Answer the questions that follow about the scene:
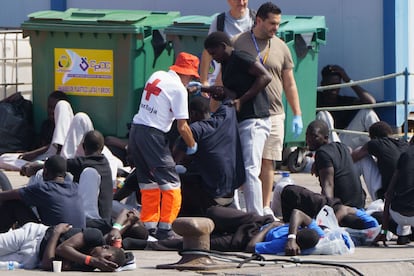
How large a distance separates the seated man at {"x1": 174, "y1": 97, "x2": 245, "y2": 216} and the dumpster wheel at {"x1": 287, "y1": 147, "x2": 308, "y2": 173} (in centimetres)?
403

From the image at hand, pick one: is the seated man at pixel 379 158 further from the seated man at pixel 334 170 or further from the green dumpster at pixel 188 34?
the green dumpster at pixel 188 34

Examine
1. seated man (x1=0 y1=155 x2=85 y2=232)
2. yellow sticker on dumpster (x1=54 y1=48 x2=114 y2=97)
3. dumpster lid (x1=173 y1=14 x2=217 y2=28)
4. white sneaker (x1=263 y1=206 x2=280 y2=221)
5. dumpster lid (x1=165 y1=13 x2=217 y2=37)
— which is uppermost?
dumpster lid (x1=173 y1=14 x2=217 y2=28)

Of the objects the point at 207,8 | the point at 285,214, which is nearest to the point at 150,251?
the point at 285,214

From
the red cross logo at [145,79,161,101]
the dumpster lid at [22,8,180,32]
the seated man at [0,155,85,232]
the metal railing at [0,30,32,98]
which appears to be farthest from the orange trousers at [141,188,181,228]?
the metal railing at [0,30,32,98]

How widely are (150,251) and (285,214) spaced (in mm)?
1143

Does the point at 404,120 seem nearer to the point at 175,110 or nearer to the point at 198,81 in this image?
the point at 198,81

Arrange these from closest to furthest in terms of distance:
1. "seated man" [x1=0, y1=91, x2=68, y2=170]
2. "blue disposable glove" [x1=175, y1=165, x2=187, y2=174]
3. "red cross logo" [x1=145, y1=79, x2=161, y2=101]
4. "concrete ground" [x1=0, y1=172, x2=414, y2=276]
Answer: "concrete ground" [x1=0, y1=172, x2=414, y2=276], "red cross logo" [x1=145, y1=79, x2=161, y2=101], "blue disposable glove" [x1=175, y1=165, x2=187, y2=174], "seated man" [x1=0, y1=91, x2=68, y2=170]

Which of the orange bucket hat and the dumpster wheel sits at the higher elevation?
the orange bucket hat

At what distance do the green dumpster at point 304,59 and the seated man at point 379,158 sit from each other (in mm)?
2998

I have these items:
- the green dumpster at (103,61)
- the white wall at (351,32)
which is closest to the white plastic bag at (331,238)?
the green dumpster at (103,61)

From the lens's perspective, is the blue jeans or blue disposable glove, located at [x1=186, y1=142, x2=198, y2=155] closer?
blue disposable glove, located at [x1=186, y1=142, x2=198, y2=155]

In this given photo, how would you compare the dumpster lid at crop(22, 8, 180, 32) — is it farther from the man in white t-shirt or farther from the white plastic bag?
the white plastic bag

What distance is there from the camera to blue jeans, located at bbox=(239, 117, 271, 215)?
35.0 feet

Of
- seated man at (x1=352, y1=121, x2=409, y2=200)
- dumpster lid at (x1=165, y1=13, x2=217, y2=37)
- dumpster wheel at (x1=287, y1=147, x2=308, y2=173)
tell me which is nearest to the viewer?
seated man at (x1=352, y1=121, x2=409, y2=200)
